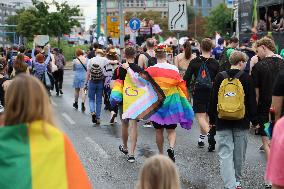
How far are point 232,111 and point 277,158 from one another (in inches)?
126

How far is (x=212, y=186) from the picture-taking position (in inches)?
307

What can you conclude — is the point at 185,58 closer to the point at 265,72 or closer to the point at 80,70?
the point at 265,72

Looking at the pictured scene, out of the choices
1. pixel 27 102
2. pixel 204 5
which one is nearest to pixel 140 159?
pixel 27 102

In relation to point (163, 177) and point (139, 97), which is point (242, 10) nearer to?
point (139, 97)

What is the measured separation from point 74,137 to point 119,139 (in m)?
0.96

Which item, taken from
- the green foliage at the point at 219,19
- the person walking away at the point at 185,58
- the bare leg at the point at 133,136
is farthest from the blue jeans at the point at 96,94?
the green foliage at the point at 219,19

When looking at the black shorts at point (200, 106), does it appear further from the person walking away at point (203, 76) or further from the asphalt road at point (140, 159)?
the asphalt road at point (140, 159)

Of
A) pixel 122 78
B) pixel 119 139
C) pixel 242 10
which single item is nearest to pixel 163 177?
pixel 122 78

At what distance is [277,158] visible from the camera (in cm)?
375

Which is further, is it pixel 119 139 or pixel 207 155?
pixel 119 139

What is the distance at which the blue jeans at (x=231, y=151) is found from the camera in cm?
707

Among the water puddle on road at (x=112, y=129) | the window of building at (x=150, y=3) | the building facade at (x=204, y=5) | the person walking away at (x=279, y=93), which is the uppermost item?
the window of building at (x=150, y=3)

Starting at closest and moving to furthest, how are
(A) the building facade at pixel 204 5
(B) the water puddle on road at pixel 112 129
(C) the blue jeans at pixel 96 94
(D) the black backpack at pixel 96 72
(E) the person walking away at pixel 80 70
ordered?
(B) the water puddle on road at pixel 112 129, (D) the black backpack at pixel 96 72, (C) the blue jeans at pixel 96 94, (E) the person walking away at pixel 80 70, (A) the building facade at pixel 204 5

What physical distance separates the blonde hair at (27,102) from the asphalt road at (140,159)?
4371 millimetres
